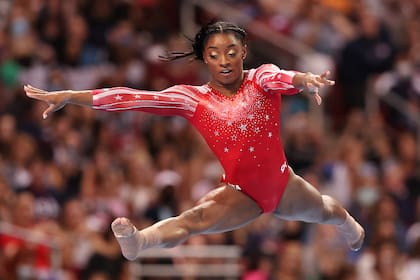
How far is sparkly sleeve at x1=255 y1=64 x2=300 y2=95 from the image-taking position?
21.8 feet

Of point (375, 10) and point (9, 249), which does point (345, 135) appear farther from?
point (9, 249)

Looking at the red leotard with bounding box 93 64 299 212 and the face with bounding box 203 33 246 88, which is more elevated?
the face with bounding box 203 33 246 88

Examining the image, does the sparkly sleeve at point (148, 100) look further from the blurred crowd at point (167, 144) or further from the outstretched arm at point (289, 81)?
the blurred crowd at point (167, 144)

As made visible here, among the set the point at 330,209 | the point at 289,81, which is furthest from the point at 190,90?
the point at 330,209

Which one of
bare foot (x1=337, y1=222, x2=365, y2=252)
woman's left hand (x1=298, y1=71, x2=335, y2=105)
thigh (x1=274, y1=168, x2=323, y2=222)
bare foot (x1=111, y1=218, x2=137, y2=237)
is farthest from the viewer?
bare foot (x1=337, y1=222, x2=365, y2=252)

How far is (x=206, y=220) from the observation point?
7.09m

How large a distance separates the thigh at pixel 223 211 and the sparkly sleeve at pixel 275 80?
2.34 ft

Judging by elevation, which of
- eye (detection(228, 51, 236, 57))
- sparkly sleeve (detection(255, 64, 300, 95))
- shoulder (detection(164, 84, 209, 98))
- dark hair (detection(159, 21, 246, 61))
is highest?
dark hair (detection(159, 21, 246, 61))

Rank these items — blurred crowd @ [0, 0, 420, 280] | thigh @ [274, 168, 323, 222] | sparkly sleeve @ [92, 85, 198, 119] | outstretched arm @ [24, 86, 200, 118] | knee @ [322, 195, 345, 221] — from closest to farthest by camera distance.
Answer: outstretched arm @ [24, 86, 200, 118] < sparkly sleeve @ [92, 85, 198, 119] < thigh @ [274, 168, 323, 222] < knee @ [322, 195, 345, 221] < blurred crowd @ [0, 0, 420, 280]

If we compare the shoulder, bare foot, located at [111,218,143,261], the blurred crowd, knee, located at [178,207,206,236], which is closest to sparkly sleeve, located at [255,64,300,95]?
the shoulder

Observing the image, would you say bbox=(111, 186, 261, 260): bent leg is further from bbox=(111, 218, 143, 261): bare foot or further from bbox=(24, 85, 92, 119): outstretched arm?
bbox=(24, 85, 92, 119): outstretched arm

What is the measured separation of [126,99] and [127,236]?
84 cm

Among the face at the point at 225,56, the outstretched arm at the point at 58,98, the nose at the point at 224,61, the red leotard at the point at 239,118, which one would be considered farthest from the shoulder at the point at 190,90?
the outstretched arm at the point at 58,98

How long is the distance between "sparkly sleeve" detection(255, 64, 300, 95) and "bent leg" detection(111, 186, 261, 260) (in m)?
0.72
